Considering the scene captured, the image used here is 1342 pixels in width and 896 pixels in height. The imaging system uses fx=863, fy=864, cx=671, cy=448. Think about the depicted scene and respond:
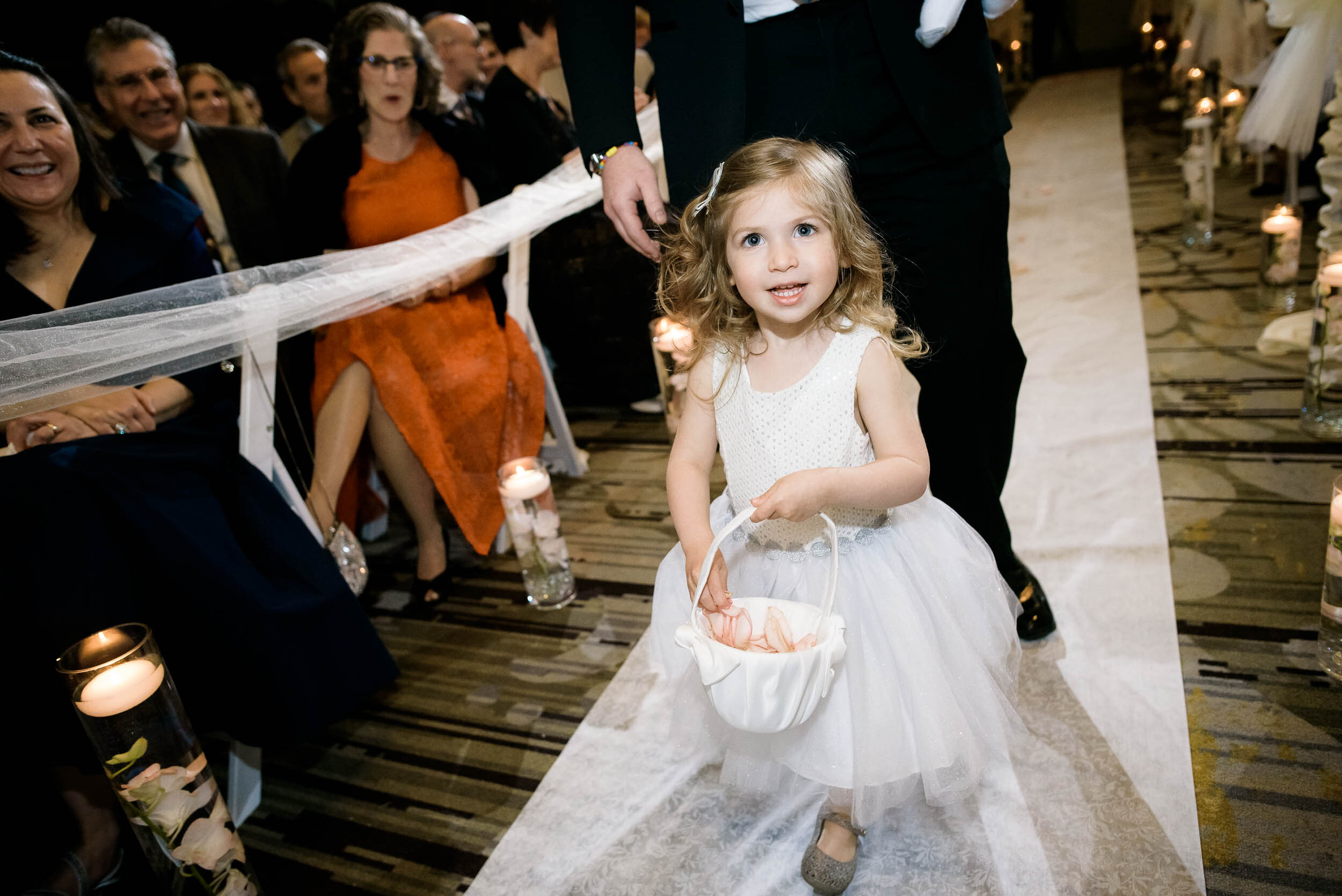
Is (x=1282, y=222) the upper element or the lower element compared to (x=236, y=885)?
upper

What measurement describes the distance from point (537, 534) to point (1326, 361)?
188 cm

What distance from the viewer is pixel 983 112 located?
1.30 metres

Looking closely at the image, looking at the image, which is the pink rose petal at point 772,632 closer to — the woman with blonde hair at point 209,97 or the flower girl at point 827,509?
the flower girl at point 827,509

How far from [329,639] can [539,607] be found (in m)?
0.57

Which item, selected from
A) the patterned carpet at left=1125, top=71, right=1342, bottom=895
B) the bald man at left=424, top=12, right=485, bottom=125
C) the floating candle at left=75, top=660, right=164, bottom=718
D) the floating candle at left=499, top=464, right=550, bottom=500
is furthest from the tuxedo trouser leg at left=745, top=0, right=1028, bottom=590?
the bald man at left=424, top=12, right=485, bottom=125

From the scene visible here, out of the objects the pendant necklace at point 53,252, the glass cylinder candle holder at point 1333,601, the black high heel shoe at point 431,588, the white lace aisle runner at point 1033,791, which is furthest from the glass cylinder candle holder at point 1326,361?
the pendant necklace at point 53,252

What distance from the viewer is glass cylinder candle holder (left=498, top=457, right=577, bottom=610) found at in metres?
2.03

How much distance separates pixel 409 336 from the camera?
7.43 feet

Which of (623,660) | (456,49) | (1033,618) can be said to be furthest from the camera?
(456,49)

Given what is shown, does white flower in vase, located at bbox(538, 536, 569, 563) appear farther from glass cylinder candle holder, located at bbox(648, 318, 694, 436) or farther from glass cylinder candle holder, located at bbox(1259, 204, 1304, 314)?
glass cylinder candle holder, located at bbox(1259, 204, 1304, 314)

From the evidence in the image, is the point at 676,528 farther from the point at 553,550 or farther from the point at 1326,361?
the point at 1326,361

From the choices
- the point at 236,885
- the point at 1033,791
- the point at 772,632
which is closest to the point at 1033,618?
the point at 1033,791

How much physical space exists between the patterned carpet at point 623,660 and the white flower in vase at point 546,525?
0.56ft

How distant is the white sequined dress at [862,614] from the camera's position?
1133mm
